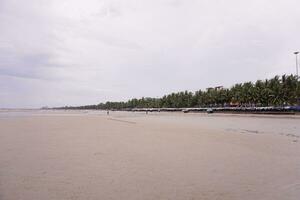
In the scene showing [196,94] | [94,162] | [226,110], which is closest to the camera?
[94,162]

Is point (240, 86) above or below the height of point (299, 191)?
above

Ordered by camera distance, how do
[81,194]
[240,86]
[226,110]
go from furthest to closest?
[240,86] < [226,110] < [81,194]

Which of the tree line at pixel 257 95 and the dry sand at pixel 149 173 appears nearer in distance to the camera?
the dry sand at pixel 149 173

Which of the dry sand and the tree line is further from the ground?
the tree line

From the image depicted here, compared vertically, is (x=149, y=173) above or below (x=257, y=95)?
below

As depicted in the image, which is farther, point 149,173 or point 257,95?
point 257,95

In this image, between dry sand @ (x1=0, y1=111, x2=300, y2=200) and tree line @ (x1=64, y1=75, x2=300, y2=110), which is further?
tree line @ (x1=64, y1=75, x2=300, y2=110)

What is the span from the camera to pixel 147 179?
752cm

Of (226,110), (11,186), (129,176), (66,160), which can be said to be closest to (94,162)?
(66,160)

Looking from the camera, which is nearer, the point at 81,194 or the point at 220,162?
the point at 81,194

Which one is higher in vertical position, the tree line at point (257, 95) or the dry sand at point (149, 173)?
the tree line at point (257, 95)

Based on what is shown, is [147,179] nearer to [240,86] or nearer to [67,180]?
[67,180]

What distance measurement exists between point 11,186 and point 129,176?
2.79m

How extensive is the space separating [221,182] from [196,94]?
4686 inches
